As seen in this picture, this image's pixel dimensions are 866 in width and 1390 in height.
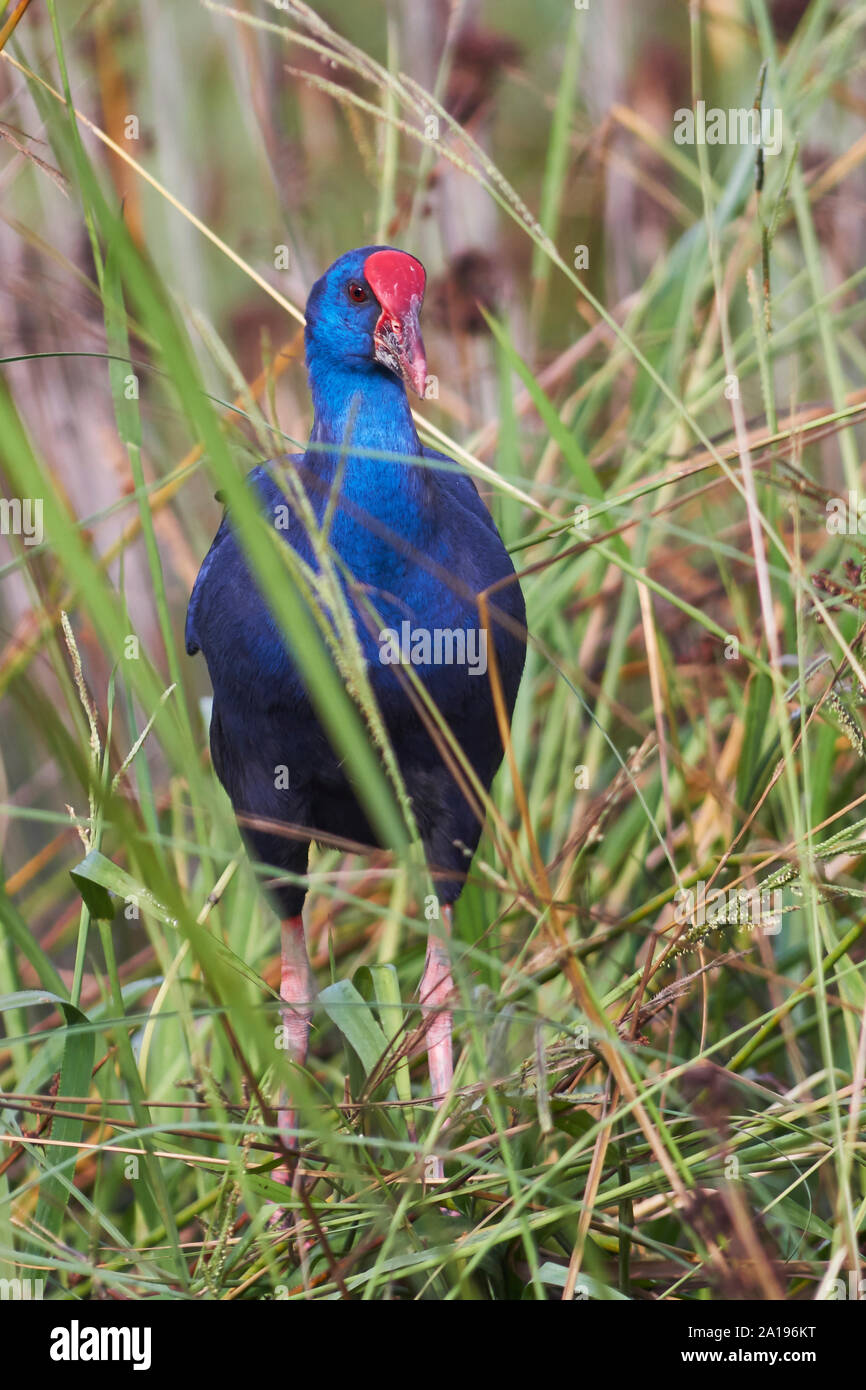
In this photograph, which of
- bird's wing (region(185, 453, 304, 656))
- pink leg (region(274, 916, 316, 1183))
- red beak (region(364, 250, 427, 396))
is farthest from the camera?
pink leg (region(274, 916, 316, 1183))

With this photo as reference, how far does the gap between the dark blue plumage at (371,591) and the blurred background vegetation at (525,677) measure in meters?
0.08

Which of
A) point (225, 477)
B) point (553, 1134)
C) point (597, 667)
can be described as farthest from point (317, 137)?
point (225, 477)

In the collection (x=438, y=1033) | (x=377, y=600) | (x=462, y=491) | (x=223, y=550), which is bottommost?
(x=438, y=1033)

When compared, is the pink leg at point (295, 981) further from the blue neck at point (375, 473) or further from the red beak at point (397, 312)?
the red beak at point (397, 312)

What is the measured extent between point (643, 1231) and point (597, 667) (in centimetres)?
110

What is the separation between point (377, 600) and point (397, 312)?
1.02ft

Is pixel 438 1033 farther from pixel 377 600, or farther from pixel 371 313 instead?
pixel 371 313

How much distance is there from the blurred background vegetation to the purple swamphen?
0.24ft

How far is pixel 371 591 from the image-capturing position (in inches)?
55.1

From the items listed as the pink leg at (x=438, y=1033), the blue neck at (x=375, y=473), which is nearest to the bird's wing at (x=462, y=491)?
the blue neck at (x=375, y=473)

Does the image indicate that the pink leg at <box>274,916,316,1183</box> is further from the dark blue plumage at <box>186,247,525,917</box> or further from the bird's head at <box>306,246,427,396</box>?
the bird's head at <box>306,246,427,396</box>

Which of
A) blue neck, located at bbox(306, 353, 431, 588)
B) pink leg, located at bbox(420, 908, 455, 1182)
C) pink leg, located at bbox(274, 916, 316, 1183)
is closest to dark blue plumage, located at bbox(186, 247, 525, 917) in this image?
blue neck, located at bbox(306, 353, 431, 588)

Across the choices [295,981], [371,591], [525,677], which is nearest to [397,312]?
[371,591]

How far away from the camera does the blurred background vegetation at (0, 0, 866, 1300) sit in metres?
1.01
